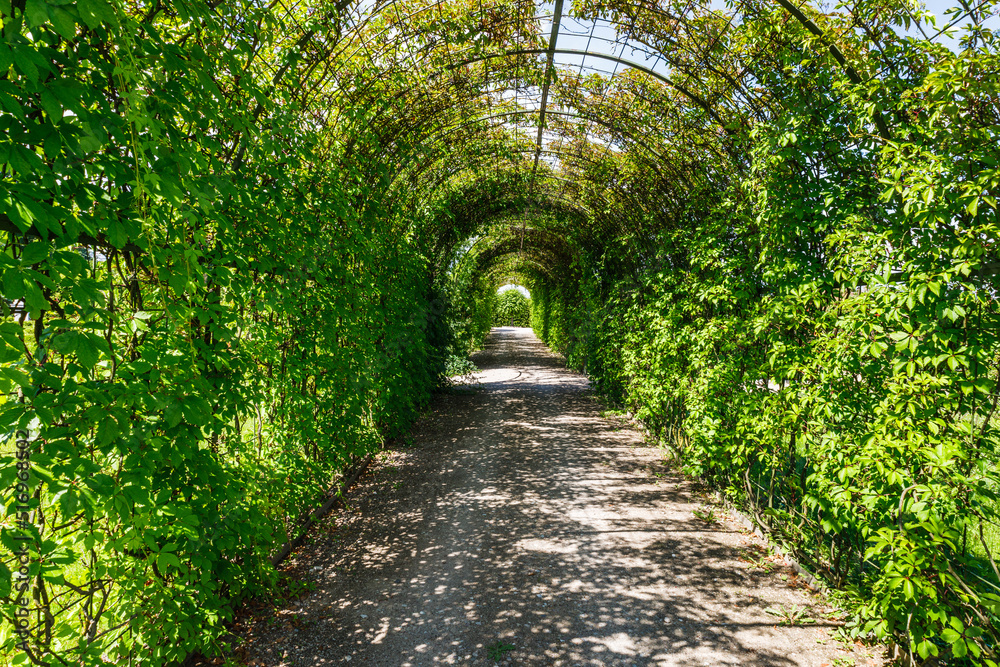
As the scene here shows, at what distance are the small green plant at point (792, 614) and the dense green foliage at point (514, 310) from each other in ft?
127

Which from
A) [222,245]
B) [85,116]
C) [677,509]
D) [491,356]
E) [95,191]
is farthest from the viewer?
[491,356]

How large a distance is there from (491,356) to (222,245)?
1795cm

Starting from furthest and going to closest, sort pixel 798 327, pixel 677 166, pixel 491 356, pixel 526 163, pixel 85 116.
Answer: pixel 491 356 < pixel 526 163 < pixel 677 166 < pixel 798 327 < pixel 85 116

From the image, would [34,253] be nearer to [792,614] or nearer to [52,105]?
[52,105]

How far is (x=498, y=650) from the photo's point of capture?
284 centimetres

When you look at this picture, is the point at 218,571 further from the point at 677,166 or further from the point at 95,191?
the point at 677,166

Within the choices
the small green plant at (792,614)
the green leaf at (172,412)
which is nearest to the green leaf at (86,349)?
the green leaf at (172,412)

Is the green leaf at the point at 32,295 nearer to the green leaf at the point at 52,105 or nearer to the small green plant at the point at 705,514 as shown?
the green leaf at the point at 52,105

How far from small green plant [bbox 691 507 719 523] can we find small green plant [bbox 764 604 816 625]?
145 cm

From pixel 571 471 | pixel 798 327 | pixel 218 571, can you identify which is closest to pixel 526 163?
pixel 571 471

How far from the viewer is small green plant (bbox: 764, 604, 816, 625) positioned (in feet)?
10.2

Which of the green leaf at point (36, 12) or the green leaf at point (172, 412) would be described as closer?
the green leaf at point (36, 12)

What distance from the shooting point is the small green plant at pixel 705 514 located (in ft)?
15.5

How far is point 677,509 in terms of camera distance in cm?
495
